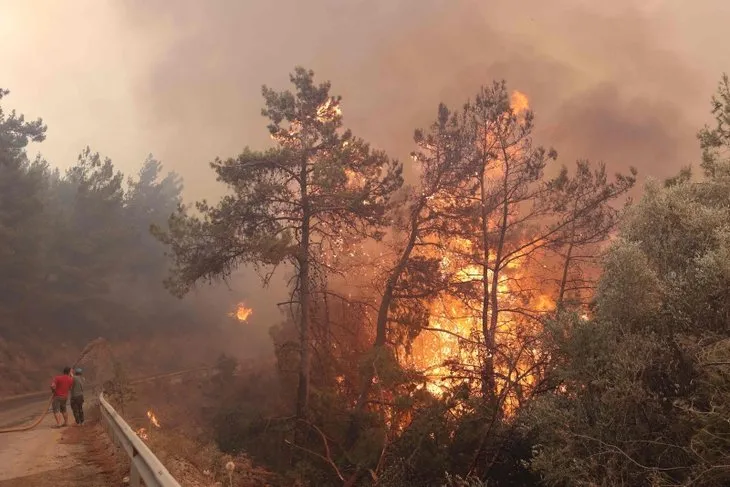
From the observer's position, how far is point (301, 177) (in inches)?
727

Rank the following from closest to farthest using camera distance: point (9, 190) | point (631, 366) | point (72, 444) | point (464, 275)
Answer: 1. point (631, 366)
2. point (72, 444)
3. point (464, 275)
4. point (9, 190)

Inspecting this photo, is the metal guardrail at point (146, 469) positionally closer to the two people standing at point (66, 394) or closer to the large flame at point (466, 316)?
the two people standing at point (66, 394)

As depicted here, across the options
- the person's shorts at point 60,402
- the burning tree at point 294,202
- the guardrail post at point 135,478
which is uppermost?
the burning tree at point 294,202

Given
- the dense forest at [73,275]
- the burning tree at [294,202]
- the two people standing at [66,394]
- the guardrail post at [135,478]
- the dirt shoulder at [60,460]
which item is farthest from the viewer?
the dense forest at [73,275]

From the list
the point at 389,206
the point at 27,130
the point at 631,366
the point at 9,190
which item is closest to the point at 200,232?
the point at 389,206

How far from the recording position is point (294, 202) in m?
18.1

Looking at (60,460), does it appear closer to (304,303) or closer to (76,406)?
(76,406)

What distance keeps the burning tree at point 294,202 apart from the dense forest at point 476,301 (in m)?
0.08

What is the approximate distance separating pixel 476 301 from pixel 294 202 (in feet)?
27.9

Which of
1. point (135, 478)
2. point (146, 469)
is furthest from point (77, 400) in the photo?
point (146, 469)

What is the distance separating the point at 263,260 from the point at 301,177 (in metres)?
3.86

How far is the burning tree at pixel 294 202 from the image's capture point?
57.2 ft

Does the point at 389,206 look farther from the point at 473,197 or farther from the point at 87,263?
the point at 87,263

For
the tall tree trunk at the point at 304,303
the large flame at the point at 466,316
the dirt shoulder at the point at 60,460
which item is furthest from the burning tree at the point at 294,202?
the dirt shoulder at the point at 60,460
